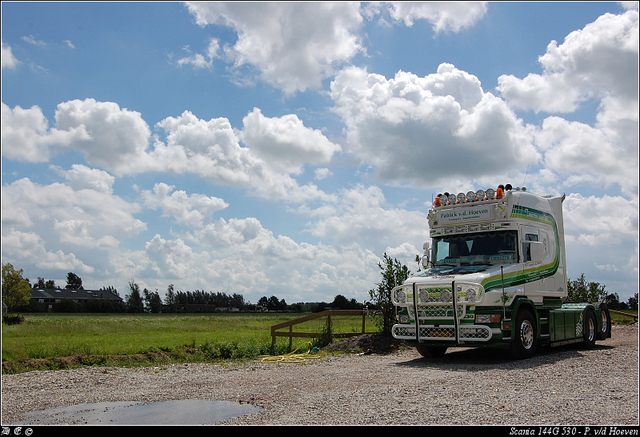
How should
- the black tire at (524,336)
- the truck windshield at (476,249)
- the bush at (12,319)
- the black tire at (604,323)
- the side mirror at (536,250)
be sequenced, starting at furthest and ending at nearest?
the bush at (12,319), the black tire at (604,323), the truck windshield at (476,249), the side mirror at (536,250), the black tire at (524,336)

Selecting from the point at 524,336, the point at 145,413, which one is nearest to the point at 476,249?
the point at 524,336

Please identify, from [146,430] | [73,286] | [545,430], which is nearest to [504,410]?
[545,430]

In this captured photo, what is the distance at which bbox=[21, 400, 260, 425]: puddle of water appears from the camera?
713 centimetres

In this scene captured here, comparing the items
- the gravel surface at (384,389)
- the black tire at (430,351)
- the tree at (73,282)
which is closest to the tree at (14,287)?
the gravel surface at (384,389)

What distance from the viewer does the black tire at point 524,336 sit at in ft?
40.4

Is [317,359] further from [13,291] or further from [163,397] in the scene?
[13,291]

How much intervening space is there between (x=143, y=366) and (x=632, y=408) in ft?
38.0

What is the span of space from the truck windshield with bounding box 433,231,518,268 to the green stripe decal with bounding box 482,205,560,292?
51cm

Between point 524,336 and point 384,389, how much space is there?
5.74 m

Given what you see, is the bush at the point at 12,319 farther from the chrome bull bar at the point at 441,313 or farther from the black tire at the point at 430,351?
the chrome bull bar at the point at 441,313

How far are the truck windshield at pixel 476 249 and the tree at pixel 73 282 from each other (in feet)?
538

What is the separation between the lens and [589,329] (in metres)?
15.9

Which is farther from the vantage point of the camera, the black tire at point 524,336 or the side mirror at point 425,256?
the side mirror at point 425,256

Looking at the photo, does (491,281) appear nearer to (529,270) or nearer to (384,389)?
(529,270)
